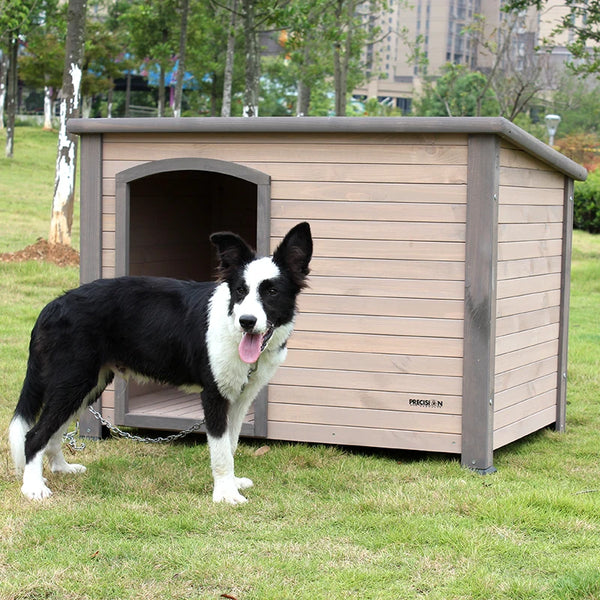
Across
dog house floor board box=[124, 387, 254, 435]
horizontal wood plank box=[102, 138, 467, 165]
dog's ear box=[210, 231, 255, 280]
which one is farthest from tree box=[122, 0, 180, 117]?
dog's ear box=[210, 231, 255, 280]

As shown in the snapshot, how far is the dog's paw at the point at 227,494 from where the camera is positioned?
16.4 feet

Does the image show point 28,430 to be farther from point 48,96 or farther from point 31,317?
point 48,96

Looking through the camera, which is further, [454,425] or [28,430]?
[454,425]

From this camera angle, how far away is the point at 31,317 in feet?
35.8

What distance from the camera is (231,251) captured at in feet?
16.1

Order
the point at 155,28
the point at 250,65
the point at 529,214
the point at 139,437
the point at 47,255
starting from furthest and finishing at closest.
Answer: the point at 155,28, the point at 250,65, the point at 47,255, the point at 529,214, the point at 139,437

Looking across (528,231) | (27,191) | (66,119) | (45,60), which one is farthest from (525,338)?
(45,60)

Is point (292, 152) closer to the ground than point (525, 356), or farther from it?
farther from it

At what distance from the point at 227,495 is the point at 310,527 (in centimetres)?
62

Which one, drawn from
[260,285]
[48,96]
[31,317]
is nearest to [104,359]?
[260,285]

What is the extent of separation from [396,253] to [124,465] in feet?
7.25

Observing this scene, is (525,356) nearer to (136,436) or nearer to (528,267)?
(528,267)

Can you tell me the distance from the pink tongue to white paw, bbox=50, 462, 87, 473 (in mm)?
1417

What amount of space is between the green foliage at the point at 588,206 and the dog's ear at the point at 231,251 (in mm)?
20537
